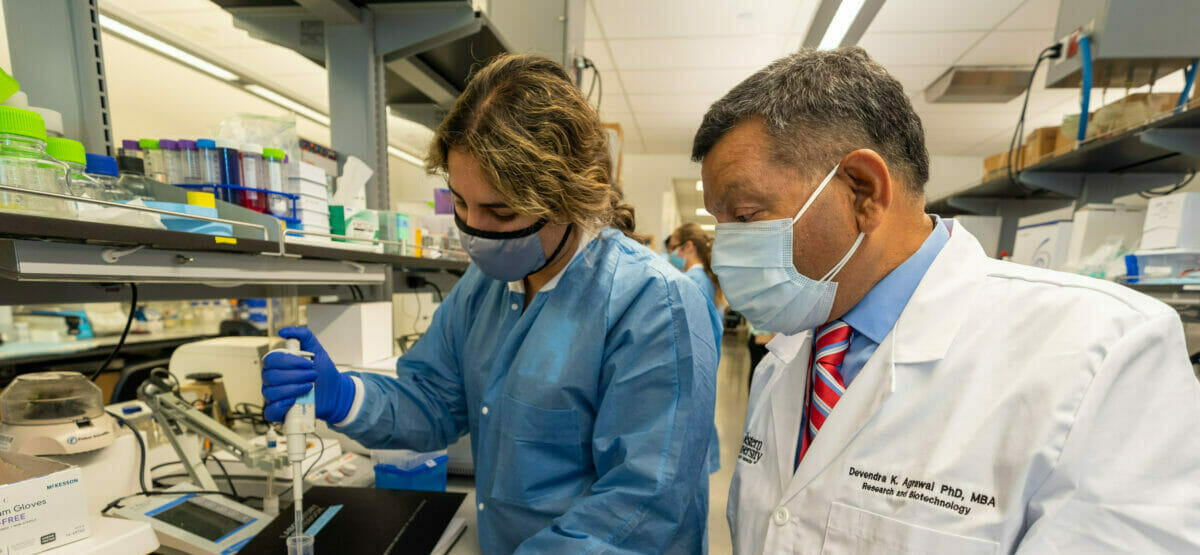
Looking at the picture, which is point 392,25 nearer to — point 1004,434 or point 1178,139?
point 1004,434

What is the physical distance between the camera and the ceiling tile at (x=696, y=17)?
339 centimetres

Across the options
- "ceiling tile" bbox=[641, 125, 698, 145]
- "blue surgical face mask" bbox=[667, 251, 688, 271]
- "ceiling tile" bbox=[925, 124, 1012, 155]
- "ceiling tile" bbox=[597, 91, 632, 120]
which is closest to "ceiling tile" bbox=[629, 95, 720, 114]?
"ceiling tile" bbox=[597, 91, 632, 120]

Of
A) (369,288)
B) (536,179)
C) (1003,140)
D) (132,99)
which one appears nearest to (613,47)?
(369,288)

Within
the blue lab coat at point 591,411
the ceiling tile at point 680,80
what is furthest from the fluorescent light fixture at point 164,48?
the blue lab coat at point 591,411

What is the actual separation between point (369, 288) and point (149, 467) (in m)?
0.69

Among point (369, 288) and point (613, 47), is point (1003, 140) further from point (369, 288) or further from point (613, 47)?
point (369, 288)

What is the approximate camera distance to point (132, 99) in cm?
458

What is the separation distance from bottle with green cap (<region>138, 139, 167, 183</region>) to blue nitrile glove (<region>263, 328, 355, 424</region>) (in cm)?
43

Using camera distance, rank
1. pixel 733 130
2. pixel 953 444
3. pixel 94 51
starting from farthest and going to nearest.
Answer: pixel 94 51 < pixel 733 130 < pixel 953 444

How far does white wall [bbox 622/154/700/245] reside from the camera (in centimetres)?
756

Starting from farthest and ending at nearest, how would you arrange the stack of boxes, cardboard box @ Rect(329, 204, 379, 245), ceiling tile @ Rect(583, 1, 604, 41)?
1. ceiling tile @ Rect(583, 1, 604, 41)
2. cardboard box @ Rect(329, 204, 379, 245)
3. the stack of boxes

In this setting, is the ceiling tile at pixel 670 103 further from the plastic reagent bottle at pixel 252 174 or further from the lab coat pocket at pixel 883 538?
the lab coat pocket at pixel 883 538

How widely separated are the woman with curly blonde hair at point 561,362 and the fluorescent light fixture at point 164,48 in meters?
3.57

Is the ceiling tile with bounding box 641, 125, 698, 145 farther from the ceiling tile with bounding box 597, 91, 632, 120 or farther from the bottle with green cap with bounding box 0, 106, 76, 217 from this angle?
the bottle with green cap with bounding box 0, 106, 76, 217
